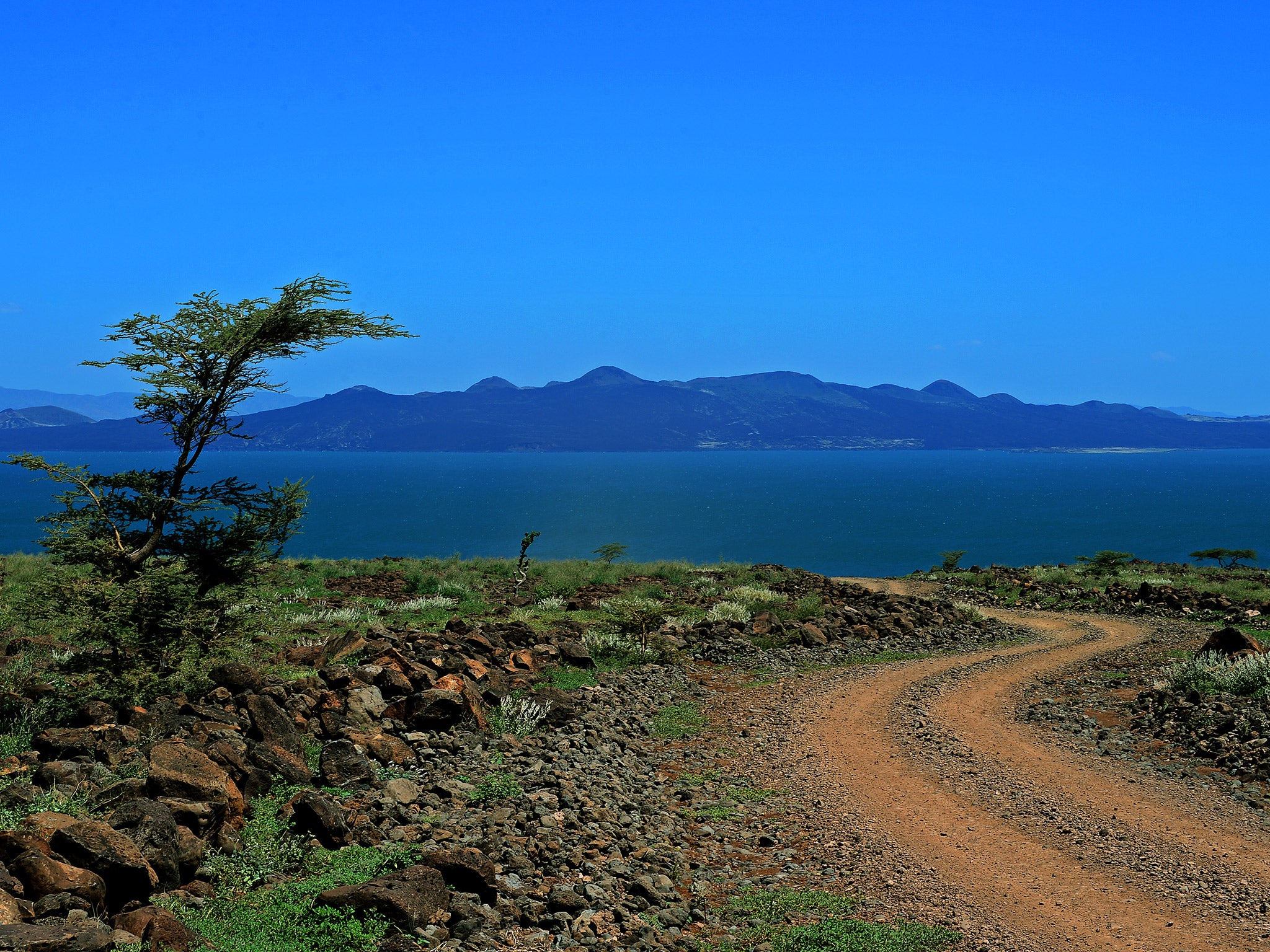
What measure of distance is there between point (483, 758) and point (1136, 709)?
12.8 metres

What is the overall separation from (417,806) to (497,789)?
1172mm

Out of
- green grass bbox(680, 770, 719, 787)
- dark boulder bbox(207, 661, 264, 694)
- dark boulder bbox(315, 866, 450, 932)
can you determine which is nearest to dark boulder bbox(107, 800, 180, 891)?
dark boulder bbox(315, 866, 450, 932)

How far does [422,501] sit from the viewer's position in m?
146

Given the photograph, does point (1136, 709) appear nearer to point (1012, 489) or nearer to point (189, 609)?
point (189, 609)

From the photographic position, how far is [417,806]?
9.50m

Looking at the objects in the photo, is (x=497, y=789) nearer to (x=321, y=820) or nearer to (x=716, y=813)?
(x=321, y=820)

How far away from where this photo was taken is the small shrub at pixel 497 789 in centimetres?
1005

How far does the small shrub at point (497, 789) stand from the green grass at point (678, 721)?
4.44 metres

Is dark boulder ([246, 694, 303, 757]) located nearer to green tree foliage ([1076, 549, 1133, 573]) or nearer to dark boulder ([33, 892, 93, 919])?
dark boulder ([33, 892, 93, 919])

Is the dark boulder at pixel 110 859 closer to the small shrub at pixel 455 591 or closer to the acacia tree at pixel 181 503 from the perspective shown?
the acacia tree at pixel 181 503

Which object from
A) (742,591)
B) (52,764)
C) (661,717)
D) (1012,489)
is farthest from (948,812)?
(1012,489)

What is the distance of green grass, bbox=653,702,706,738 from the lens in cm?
1494

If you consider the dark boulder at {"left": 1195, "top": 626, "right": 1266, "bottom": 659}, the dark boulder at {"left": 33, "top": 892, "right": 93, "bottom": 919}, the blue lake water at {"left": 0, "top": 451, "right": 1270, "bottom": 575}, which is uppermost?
the dark boulder at {"left": 33, "top": 892, "right": 93, "bottom": 919}

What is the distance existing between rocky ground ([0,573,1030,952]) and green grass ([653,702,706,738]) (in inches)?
2.5
